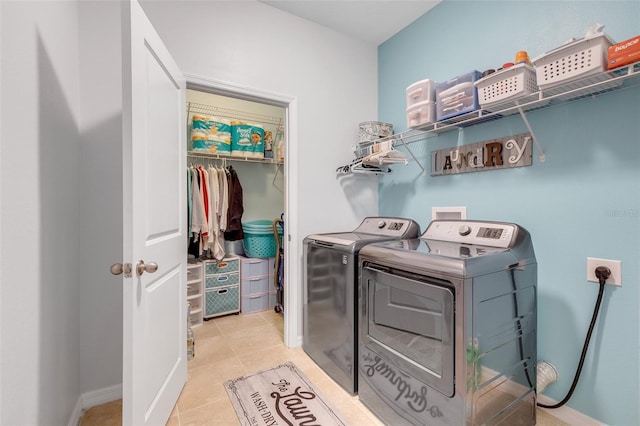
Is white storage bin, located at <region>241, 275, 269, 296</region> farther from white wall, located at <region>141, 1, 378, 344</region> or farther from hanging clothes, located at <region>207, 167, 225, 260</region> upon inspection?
white wall, located at <region>141, 1, 378, 344</region>

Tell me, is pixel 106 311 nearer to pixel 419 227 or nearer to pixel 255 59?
pixel 255 59

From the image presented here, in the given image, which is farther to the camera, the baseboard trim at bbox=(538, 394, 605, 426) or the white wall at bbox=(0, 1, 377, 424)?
the baseboard trim at bbox=(538, 394, 605, 426)

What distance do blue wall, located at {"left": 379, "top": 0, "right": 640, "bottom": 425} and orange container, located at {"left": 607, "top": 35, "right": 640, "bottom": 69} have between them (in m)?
0.30

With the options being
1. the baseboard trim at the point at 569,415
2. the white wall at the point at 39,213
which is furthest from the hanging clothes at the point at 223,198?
the baseboard trim at the point at 569,415

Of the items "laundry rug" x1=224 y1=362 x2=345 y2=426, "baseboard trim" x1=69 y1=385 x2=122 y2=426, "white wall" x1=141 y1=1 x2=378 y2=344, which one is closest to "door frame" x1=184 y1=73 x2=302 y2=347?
"white wall" x1=141 y1=1 x2=378 y2=344

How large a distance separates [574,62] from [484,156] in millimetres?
688

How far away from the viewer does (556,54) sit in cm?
124

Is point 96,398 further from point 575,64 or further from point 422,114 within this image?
point 575,64

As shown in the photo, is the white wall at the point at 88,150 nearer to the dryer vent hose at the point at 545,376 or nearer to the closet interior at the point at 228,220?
the closet interior at the point at 228,220

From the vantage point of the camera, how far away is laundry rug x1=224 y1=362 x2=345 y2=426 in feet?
4.95

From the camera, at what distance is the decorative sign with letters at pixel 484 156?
1649 mm

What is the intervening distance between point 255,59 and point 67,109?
4.08ft

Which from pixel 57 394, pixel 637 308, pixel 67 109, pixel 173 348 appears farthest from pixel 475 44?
pixel 57 394

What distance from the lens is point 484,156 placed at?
1.82 m
